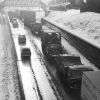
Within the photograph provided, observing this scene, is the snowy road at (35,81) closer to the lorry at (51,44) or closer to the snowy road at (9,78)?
the snowy road at (9,78)

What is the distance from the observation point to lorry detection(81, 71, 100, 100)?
12.4 metres

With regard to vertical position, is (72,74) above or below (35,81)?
above

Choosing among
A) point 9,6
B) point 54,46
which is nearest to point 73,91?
point 54,46

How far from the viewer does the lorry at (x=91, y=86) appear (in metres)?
12.4

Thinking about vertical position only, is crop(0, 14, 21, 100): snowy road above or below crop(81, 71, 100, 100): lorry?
below

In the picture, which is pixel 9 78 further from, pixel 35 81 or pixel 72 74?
pixel 72 74

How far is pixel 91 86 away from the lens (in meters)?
13.1

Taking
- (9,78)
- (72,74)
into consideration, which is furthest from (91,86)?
(9,78)

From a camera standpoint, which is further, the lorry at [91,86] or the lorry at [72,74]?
the lorry at [72,74]

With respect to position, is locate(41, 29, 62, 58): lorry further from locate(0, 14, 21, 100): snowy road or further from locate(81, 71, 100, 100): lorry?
locate(81, 71, 100, 100): lorry

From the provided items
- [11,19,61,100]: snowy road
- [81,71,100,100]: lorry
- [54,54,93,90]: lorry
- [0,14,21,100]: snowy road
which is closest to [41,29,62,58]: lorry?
[11,19,61,100]: snowy road

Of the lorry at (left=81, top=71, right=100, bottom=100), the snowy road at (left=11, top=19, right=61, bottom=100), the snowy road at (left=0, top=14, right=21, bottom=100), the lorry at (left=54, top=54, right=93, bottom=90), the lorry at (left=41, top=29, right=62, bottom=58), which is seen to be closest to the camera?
the lorry at (left=81, top=71, right=100, bottom=100)

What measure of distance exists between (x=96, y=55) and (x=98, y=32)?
27.1 ft

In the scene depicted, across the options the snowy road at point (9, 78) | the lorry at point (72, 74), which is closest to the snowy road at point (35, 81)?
the snowy road at point (9, 78)
